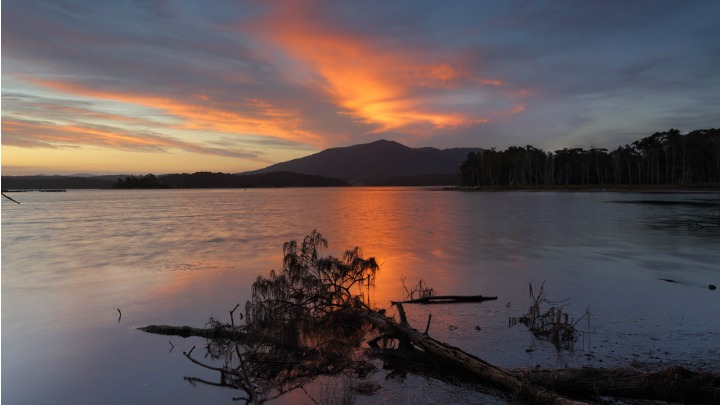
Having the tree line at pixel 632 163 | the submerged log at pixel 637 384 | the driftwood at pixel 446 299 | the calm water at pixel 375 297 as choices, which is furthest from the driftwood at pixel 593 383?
the tree line at pixel 632 163

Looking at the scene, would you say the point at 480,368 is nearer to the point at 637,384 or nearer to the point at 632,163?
the point at 637,384

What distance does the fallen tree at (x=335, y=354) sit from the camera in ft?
23.2

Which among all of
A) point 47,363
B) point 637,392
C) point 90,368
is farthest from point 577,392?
point 47,363

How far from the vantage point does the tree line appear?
5425 inches

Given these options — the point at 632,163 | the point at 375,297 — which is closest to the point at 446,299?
the point at 375,297

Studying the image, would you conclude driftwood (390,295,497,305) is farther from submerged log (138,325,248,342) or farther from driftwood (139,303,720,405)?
driftwood (139,303,720,405)

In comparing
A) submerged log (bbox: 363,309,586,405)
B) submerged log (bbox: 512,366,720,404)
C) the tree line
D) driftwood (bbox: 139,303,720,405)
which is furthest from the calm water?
the tree line

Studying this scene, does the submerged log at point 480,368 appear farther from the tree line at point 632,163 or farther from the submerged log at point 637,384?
the tree line at point 632,163

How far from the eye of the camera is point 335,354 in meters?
9.34

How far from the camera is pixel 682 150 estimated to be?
138000mm

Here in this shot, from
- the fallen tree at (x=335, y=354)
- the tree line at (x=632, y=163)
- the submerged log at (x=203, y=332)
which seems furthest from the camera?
the tree line at (x=632, y=163)

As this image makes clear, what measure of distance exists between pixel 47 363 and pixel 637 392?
1194 centimetres

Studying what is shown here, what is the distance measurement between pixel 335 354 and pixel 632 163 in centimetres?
18995

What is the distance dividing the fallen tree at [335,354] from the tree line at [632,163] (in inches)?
6049
